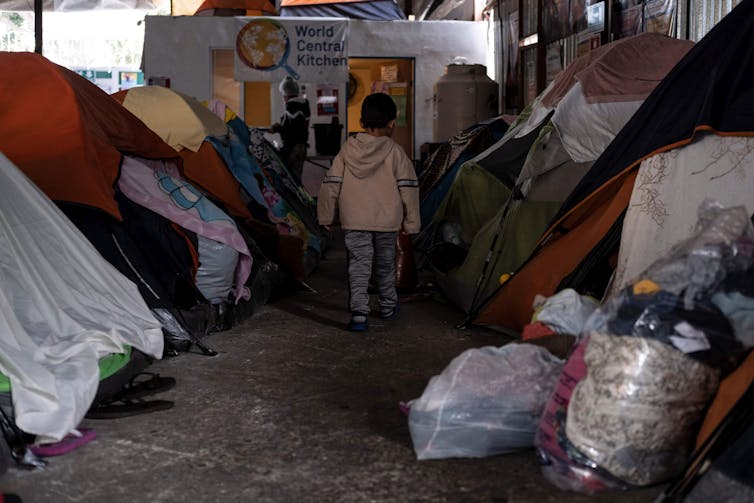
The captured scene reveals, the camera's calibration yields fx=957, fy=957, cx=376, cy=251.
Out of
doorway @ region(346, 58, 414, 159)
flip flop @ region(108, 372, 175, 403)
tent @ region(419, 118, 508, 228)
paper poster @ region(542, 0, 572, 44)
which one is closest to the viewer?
flip flop @ region(108, 372, 175, 403)

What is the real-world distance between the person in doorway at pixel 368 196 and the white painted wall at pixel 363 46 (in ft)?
30.2

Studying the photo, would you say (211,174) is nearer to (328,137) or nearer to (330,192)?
(330,192)

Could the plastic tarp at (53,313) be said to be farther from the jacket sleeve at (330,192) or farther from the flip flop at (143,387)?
the jacket sleeve at (330,192)

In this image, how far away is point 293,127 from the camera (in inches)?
473

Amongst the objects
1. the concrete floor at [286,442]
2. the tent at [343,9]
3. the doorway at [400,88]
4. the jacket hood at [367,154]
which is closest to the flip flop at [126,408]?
the concrete floor at [286,442]

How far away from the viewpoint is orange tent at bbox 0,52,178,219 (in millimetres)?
5223

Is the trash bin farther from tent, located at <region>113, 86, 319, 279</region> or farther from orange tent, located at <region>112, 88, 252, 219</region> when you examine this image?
orange tent, located at <region>112, 88, 252, 219</region>

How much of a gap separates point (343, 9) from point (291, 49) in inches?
44.4

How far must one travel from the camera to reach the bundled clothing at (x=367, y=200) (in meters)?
6.20

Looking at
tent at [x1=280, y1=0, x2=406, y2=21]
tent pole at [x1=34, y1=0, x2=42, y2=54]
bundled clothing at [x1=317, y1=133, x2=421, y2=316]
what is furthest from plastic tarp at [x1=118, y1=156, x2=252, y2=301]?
tent at [x1=280, y1=0, x2=406, y2=21]

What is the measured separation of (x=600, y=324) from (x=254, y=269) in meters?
3.85

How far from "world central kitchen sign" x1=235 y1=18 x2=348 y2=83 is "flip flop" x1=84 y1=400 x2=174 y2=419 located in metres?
11.5

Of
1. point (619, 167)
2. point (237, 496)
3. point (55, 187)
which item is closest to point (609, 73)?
point (619, 167)

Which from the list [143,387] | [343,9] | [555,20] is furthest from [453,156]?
[343,9]
